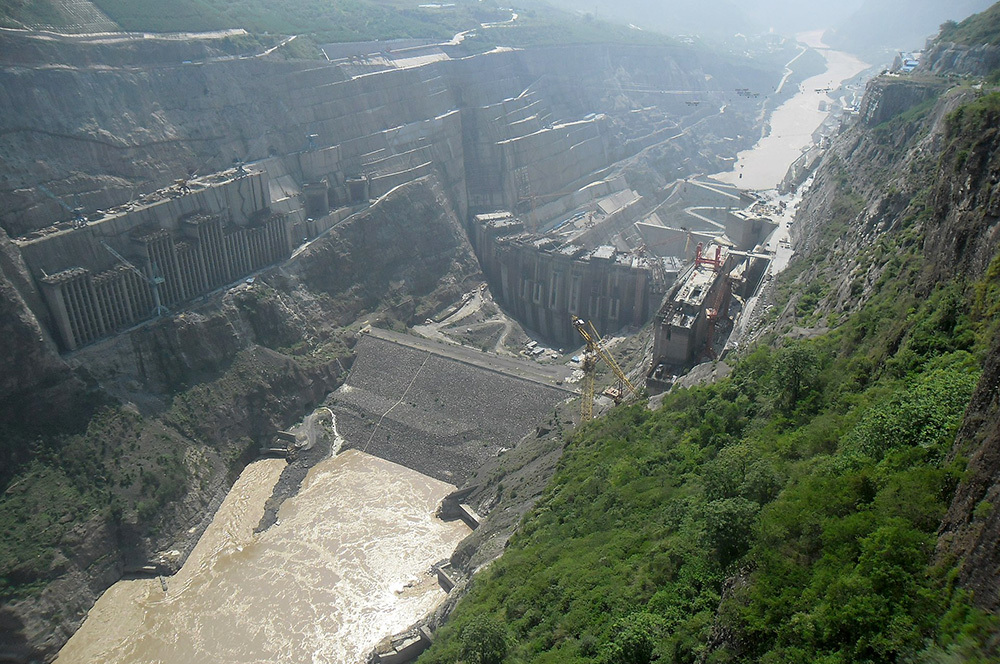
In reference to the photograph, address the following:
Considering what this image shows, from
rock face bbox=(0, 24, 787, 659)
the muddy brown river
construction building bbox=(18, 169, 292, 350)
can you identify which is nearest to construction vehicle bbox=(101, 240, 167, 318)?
construction building bbox=(18, 169, 292, 350)

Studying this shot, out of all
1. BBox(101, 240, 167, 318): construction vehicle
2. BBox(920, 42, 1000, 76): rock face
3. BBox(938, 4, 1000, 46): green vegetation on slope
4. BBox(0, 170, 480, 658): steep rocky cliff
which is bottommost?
BBox(0, 170, 480, 658): steep rocky cliff

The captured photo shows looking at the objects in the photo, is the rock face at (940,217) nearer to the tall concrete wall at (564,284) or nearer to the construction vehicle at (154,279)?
the tall concrete wall at (564,284)

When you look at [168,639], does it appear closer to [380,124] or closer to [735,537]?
[735,537]

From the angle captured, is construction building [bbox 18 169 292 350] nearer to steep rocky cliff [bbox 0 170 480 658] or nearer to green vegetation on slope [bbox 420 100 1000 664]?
steep rocky cliff [bbox 0 170 480 658]

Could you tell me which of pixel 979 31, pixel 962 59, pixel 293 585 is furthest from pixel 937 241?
pixel 979 31

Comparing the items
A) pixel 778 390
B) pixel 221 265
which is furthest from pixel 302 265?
pixel 778 390

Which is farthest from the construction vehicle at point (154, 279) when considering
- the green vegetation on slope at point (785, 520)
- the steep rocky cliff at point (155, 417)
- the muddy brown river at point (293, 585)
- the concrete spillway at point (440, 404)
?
the green vegetation on slope at point (785, 520)
